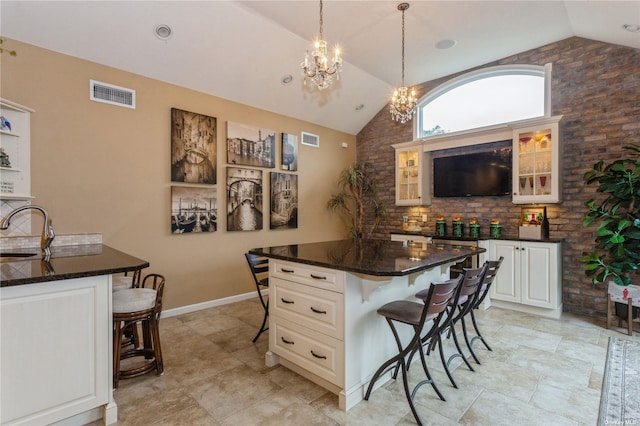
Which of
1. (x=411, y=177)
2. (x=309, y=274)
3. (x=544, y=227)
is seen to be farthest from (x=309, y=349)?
(x=411, y=177)

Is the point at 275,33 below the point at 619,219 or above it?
above

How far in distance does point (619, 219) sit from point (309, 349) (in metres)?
3.68

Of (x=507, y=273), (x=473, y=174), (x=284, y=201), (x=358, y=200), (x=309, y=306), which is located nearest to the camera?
(x=309, y=306)

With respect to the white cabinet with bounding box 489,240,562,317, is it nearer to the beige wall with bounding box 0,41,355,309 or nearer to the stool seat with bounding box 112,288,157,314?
the beige wall with bounding box 0,41,355,309

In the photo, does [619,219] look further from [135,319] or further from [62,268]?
[62,268]

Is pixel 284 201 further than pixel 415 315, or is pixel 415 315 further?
pixel 284 201

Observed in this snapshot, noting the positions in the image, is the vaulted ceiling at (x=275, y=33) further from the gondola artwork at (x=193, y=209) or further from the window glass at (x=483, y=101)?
the gondola artwork at (x=193, y=209)

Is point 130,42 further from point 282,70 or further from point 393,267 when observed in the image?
point 393,267

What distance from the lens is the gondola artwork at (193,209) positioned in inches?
157

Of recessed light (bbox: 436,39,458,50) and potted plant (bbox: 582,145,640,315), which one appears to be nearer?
potted plant (bbox: 582,145,640,315)

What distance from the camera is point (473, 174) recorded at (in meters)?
4.97

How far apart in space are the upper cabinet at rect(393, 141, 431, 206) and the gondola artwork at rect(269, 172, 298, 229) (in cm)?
197

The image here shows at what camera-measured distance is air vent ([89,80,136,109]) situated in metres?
3.38

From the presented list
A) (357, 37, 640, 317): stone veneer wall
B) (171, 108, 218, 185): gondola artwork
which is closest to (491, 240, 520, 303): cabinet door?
(357, 37, 640, 317): stone veneer wall
